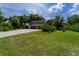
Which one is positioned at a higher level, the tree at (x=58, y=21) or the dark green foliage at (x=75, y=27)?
the tree at (x=58, y=21)

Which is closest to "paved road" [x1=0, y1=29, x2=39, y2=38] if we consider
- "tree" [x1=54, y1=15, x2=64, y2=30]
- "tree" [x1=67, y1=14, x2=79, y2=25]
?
"tree" [x1=54, y1=15, x2=64, y2=30]

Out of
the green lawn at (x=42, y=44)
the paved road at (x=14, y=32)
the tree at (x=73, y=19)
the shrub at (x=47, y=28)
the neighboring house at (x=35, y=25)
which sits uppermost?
the tree at (x=73, y=19)

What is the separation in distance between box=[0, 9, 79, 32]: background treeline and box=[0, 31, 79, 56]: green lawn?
0.07 metres

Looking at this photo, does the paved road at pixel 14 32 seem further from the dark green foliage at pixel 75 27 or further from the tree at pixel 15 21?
the dark green foliage at pixel 75 27

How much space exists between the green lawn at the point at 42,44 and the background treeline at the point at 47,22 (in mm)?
70

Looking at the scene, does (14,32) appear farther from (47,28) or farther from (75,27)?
(75,27)

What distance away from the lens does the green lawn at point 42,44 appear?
3.20 metres

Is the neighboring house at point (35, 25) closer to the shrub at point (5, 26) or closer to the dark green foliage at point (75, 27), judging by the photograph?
the shrub at point (5, 26)

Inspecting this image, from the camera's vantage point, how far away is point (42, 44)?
3238 mm

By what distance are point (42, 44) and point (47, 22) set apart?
0.93ft

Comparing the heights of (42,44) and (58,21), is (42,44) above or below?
below

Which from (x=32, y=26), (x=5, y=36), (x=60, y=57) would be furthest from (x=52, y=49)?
(x=5, y=36)

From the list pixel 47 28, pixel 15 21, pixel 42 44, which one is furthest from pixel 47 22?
pixel 15 21

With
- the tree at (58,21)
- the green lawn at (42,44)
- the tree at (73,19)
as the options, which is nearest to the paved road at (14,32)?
the green lawn at (42,44)
